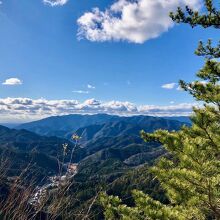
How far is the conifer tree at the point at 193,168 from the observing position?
21.0ft

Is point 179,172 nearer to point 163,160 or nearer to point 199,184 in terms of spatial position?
point 199,184

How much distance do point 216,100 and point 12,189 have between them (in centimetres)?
925

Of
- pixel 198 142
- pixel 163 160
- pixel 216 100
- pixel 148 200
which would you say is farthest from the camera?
pixel 216 100

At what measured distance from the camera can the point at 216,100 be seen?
39.1ft

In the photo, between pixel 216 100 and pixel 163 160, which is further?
pixel 216 100

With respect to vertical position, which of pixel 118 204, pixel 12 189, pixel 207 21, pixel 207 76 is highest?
pixel 207 21

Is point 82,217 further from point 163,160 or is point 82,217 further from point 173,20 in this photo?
A: point 173,20

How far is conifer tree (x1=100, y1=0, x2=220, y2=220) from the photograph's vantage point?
6.39 m

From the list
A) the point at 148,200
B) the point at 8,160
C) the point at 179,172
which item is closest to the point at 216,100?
the point at 148,200

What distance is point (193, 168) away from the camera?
6.49 m

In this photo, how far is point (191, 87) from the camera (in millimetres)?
16453

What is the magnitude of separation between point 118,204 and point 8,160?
376 cm

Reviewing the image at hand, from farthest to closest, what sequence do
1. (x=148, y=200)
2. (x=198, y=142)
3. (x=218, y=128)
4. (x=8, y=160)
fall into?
1. (x=218, y=128)
2. (x=148, y=200)
3. (x=198, y=142)
4. (x=8, y=160)

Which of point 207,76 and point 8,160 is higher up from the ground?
point 207,76
